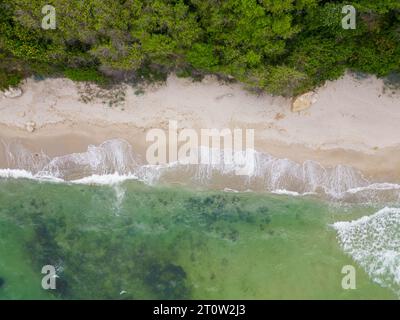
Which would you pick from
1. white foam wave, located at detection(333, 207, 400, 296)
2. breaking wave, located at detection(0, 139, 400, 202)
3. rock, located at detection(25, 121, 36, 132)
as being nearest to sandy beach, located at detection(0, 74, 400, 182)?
rock, located at detection(25, 121, 36, 132)

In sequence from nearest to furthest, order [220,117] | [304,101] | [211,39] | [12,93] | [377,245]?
[211,39], [304,101], [12,93], [220,117], [377,245]

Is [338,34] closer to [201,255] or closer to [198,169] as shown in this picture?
[198,169]

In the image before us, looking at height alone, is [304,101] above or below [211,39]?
below

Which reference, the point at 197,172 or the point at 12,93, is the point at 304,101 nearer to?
the point at 197,172

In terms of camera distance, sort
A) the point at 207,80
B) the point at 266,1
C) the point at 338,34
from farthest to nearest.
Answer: the point at 207,80
the point at 338,34
the point at 266,1

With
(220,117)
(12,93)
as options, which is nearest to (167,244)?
(220,117)

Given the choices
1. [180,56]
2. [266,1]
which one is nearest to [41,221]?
[180,56]
